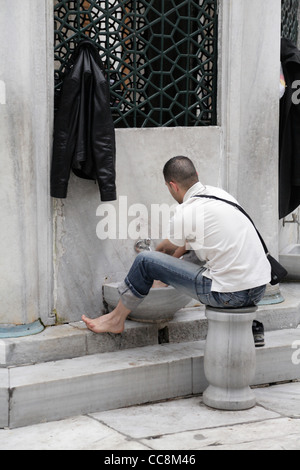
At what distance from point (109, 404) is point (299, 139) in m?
3.05

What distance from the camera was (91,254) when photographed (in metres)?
5.62

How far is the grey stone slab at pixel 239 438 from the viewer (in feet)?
13.9

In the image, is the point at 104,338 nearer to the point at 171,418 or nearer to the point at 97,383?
the point at 97,383

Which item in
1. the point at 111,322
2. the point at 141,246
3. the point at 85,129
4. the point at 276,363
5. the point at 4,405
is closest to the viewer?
the point at 4,405

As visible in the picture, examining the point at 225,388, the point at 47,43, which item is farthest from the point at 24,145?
the point at 225,388

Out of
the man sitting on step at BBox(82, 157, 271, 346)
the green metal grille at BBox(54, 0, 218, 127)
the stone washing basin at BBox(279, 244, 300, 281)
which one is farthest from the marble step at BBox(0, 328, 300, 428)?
the green metal grille at BBox(54, 0, 218, 127)

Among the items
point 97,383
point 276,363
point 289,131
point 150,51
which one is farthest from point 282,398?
point 150,51

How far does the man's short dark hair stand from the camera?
192 inches

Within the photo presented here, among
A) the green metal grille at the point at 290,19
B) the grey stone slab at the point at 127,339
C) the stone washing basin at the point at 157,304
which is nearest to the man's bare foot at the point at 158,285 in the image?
the stone washing basin at the point at 157,304

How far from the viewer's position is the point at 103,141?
5324 mm

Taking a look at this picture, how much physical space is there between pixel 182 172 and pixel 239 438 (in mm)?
1685

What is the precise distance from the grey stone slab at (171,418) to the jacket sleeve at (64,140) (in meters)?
1.56

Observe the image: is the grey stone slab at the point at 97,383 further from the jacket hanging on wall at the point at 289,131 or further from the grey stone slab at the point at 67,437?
the jacket hanging on wall at the point at 289,131

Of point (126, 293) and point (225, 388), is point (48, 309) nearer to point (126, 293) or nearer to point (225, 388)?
point (126, 293)
